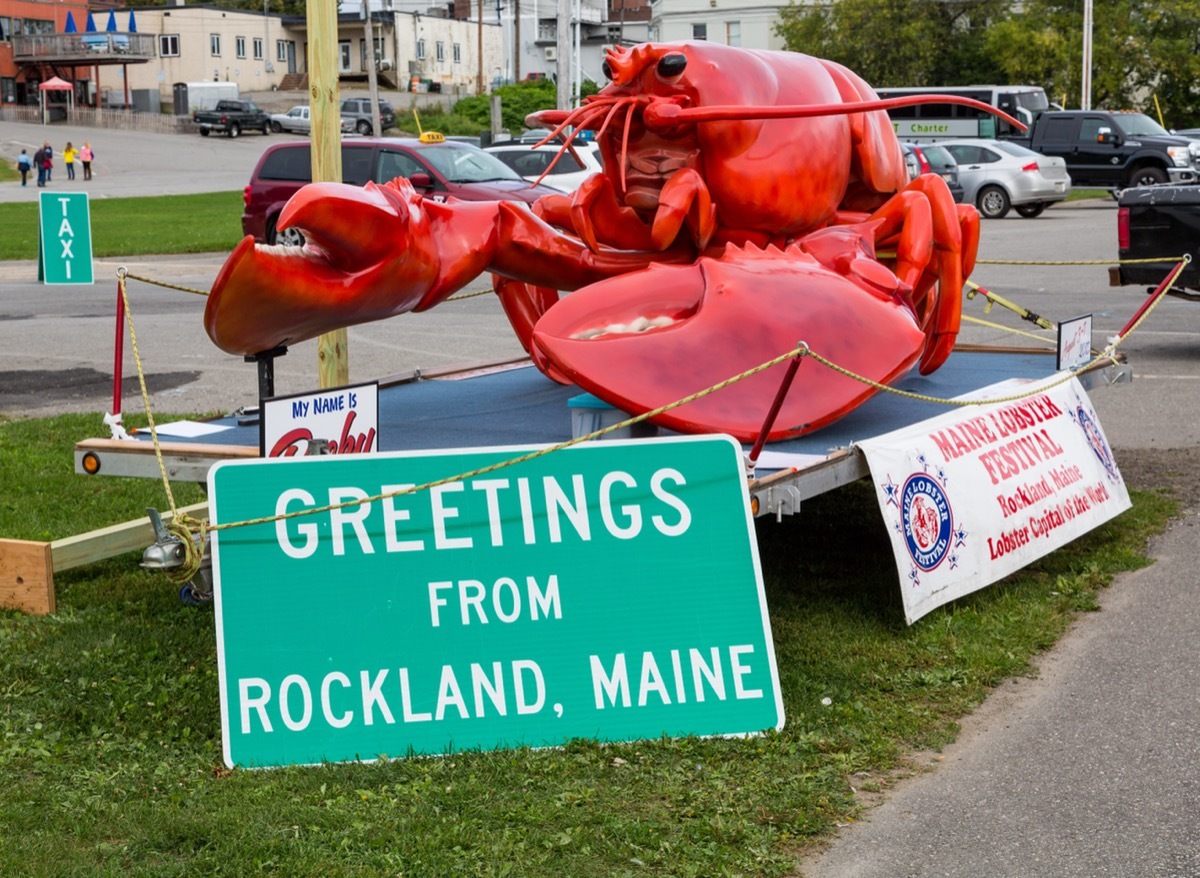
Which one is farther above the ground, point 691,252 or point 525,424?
point 691,252

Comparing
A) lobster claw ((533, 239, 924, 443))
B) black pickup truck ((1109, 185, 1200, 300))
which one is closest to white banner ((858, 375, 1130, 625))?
lobster claw ((533, 239, 924, 443))

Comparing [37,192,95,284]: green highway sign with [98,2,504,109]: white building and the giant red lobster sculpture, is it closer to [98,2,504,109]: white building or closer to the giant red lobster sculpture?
the giant red lobster sculpture

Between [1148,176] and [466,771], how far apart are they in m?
31.0

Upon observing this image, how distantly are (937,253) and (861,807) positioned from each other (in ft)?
10.5

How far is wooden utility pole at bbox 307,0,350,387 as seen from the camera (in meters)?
6.72

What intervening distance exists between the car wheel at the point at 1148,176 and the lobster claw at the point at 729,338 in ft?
92.1

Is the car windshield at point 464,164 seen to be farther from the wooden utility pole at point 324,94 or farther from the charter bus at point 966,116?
the charter bus at point 966,116

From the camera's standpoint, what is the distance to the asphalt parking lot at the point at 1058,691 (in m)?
3.95

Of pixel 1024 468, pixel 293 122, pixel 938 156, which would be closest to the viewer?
pixel 1024 468

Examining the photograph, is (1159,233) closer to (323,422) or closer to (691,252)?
(691,252)

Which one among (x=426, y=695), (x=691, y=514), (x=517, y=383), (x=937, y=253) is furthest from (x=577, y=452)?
(x=517, y=383)

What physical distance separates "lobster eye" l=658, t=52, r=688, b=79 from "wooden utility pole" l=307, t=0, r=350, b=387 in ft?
5.14

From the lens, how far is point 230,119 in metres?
59.2

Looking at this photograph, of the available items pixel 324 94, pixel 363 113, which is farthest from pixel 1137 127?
pixel 363 113
